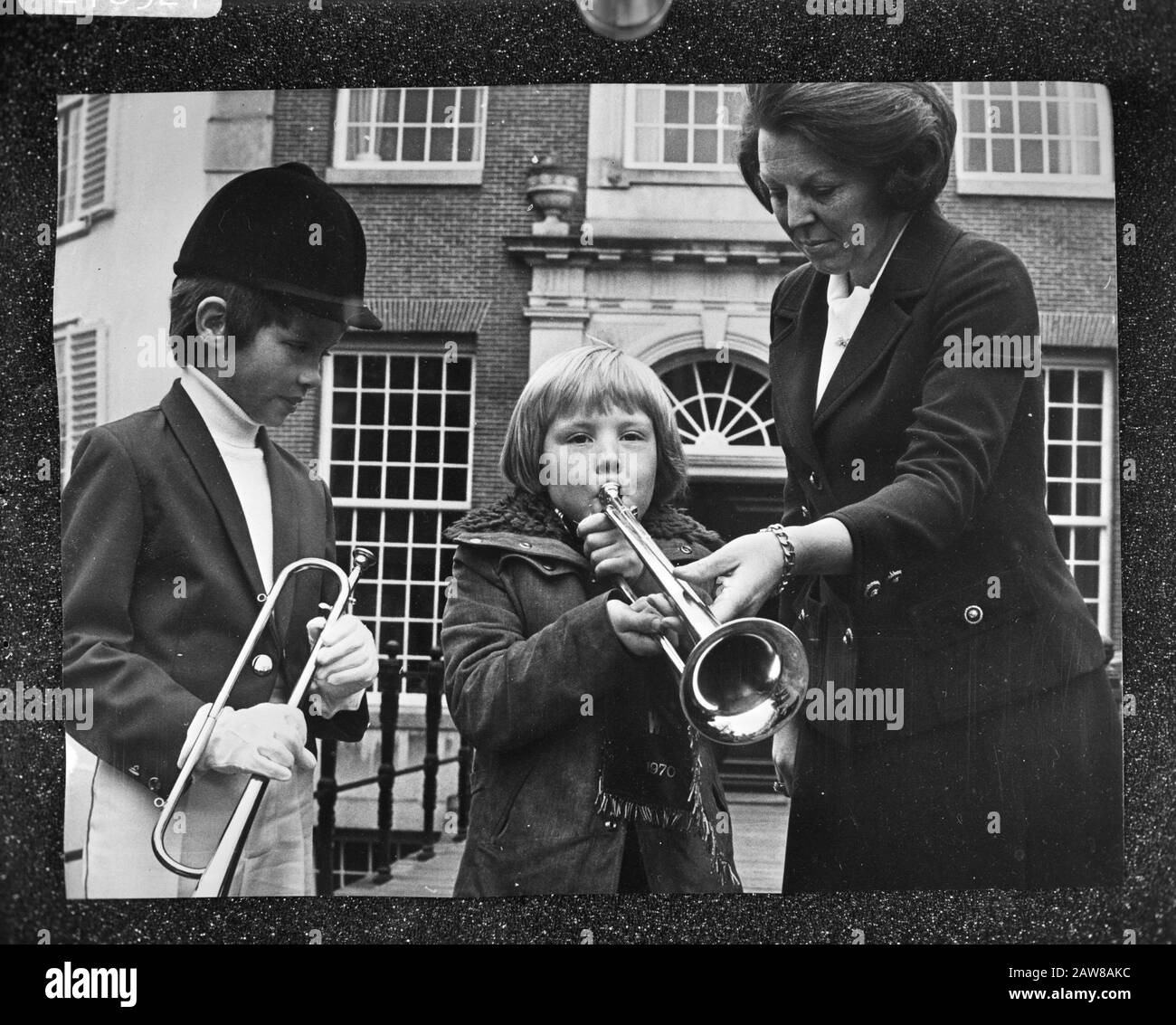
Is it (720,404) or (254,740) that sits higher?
(720,404)

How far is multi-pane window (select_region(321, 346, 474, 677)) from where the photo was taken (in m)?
1.85

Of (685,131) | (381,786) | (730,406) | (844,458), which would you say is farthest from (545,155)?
(381,786)

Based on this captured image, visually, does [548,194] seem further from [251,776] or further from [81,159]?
[251,776]

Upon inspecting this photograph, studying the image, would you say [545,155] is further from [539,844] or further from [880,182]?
[539,844]

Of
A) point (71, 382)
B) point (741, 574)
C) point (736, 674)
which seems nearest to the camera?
point (736, 674)

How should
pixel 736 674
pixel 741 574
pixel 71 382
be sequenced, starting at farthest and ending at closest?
pixel 71 382, pixel 741 574, pixel 736 674

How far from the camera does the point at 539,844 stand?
5.88 feet

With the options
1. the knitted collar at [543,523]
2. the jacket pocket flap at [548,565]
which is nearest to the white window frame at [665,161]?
the knitted collar at [543,523]

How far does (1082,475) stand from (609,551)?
82cm

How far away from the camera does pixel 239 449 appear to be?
1867mm

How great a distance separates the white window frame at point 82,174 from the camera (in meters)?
1.90

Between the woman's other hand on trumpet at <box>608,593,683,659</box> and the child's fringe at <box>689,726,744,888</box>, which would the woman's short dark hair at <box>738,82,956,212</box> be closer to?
the woman's other hand on trumpet at <box>608,593,683,659</box>

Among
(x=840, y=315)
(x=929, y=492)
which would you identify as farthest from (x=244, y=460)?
(x=929, y=492)

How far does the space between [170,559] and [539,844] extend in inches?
29.6
